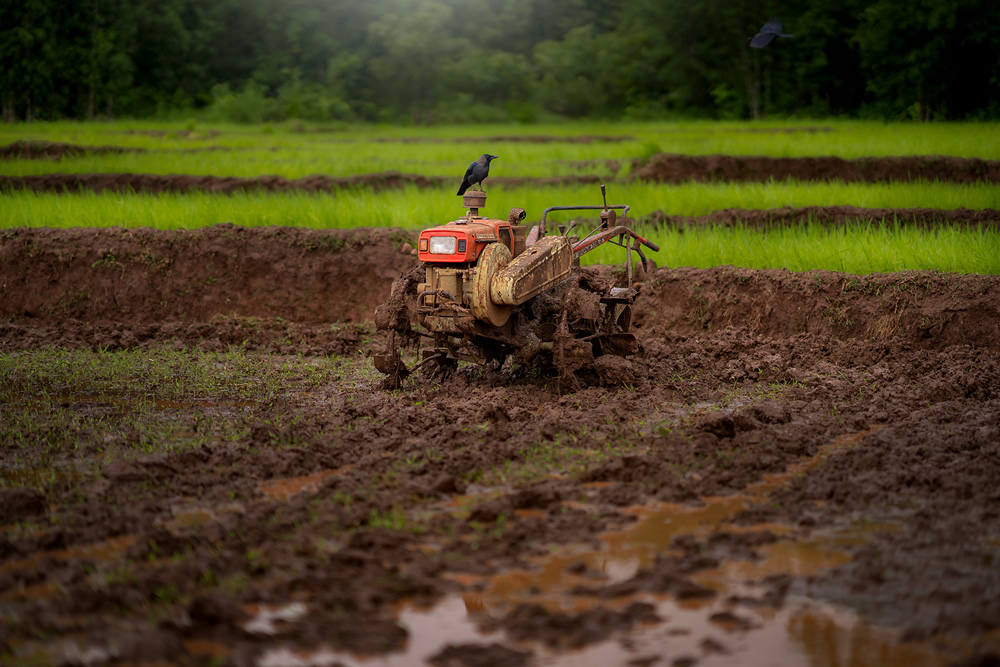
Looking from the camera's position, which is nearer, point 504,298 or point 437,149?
point 504,298

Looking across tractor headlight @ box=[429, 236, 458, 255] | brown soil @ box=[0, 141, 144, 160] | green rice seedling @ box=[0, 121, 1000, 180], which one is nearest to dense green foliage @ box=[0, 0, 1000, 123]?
green rice seedling @ box=[0, 121, 1000, 180]

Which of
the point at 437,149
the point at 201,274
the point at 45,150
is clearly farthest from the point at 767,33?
the point at 45,150

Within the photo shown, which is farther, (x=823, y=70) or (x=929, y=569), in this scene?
(x=823, y=70)

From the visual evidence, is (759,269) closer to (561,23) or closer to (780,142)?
(780,142)

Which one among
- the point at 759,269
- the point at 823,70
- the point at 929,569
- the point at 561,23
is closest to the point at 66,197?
the point at 759,269

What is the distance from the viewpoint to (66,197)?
11.7 m

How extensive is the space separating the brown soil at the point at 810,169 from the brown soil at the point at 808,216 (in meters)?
3.20

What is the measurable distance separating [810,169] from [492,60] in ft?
81.9

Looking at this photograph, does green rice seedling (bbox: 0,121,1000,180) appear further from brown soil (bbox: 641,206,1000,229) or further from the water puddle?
the water puddle

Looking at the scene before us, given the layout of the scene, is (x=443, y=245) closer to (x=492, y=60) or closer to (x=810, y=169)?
(x=810, y=169)

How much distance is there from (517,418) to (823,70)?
2894 cm

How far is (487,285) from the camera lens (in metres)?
5.80

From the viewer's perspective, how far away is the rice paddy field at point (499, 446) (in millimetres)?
3031

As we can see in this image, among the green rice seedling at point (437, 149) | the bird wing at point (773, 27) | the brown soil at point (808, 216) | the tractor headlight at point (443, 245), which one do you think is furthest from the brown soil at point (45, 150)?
the tractor headlight at point (443, 245)
